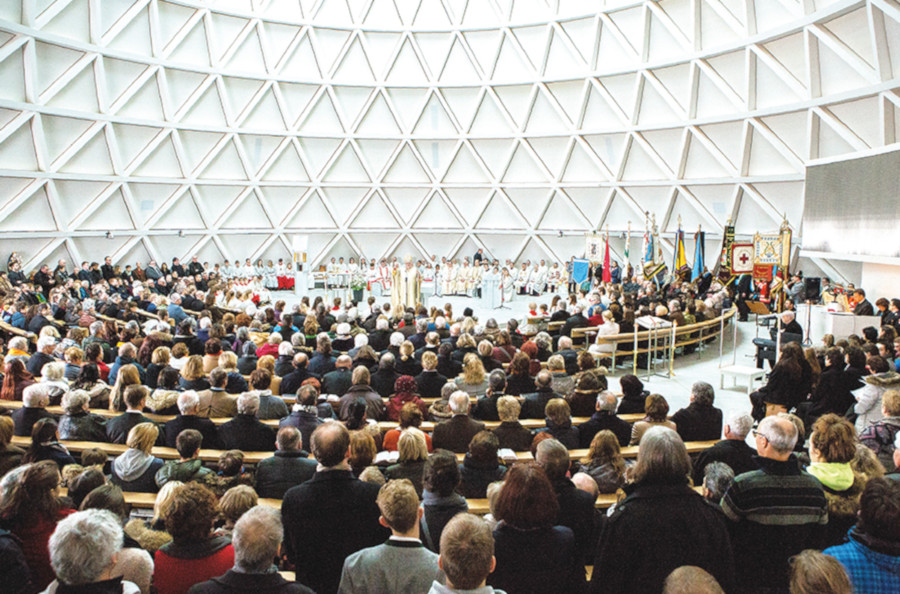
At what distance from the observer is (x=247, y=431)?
5824 mm

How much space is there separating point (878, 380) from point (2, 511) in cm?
720

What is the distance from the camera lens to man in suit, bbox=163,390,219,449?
5.82 metres

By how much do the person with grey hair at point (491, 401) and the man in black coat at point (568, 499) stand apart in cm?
→ 299

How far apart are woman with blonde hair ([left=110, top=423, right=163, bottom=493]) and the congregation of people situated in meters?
0.02

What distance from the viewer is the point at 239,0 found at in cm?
2362

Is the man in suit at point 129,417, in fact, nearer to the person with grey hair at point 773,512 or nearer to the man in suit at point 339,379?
the man in suit at point 339,379

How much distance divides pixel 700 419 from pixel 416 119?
23.0 metres

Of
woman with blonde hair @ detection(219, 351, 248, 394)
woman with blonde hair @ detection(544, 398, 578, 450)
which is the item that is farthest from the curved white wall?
woman with blonde hair @ detection(219, 351, 248, 394)

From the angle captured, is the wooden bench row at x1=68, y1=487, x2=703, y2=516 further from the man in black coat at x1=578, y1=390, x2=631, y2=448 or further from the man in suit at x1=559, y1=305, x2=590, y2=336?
the man in suit at x1=559, y1=305, x2=590, y2=336

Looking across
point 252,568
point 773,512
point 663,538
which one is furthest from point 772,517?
point 252,568

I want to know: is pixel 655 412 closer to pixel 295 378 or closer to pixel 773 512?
pixel 773 512

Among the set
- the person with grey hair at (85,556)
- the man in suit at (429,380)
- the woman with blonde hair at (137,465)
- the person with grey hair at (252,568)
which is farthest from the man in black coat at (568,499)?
the man in suit at (429,380)

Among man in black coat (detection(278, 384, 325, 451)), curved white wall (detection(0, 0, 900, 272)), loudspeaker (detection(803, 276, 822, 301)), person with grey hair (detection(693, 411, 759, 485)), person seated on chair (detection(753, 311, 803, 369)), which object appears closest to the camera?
person with grey hair (detection(693, 411, 759, 485))

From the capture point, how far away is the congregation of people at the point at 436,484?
9.78 feet
